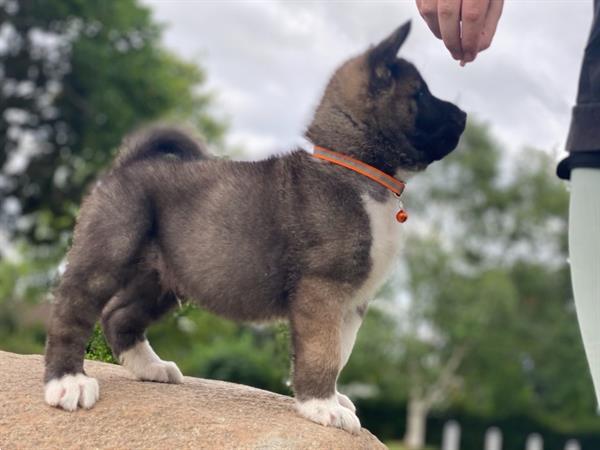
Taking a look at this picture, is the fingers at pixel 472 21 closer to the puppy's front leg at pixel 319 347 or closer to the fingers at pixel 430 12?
the fingers at pixel 430 12

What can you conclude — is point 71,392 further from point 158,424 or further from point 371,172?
point 371,172

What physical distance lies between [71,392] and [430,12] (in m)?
2.58

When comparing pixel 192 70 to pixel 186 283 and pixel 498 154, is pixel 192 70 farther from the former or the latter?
pixel 186 283

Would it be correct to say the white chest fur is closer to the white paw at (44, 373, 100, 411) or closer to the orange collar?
the orange collar

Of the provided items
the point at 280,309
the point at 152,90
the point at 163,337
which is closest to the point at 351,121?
the point at 280,309

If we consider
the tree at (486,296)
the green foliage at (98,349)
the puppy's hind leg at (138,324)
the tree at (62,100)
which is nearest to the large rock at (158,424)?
the puppy's hind leg at (138,324)

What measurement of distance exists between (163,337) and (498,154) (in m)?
18.0

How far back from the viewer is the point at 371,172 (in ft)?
14.9

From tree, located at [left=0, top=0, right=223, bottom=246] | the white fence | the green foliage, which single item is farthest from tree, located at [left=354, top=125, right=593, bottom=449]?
the green foliage

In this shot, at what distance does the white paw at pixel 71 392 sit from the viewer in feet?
14.7

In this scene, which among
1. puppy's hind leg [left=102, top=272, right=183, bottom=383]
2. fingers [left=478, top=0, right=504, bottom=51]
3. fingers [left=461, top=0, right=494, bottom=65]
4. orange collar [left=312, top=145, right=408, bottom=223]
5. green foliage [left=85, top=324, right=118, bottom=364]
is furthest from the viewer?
green foliage [left=85, top=324, right=118, bottom=364]

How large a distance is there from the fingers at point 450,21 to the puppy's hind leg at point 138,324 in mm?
2310

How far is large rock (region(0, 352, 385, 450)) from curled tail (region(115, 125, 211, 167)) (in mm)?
1331

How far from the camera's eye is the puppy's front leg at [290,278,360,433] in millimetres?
4309
